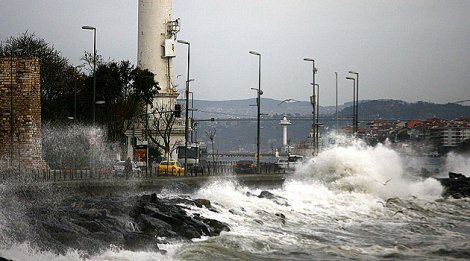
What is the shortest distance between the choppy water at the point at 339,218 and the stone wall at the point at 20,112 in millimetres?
7555

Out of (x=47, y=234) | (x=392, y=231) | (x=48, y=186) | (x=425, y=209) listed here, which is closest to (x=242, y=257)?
(x=47, y=234)

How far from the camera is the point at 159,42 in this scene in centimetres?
7206

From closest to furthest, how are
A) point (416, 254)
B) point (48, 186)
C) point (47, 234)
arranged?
point (47, 234)
point (416, 254)
point (48, 186)

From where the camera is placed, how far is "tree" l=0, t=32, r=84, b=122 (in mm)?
55469

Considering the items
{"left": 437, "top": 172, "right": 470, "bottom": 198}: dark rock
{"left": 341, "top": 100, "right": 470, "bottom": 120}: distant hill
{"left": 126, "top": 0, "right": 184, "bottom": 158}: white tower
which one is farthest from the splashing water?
{"left": 341, "top": 100, "right": 470, "bottom": 120}: distant hill

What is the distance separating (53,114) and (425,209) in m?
25.8

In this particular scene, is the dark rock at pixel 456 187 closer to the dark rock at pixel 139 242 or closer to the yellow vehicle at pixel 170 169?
the yellow vehicle at pixel 170 169

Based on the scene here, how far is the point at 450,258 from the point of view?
68.4 ft

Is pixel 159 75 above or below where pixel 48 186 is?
above

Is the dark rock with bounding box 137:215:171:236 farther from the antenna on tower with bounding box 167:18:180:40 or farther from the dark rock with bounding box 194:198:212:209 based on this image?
the antenna on tower with bounding box 167:18:180:40

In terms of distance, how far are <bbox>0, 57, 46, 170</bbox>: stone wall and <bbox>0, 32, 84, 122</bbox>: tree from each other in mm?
16278

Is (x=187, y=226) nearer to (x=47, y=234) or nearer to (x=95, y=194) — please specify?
(x=47, y=234)

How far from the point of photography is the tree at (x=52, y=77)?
55469 millimetres

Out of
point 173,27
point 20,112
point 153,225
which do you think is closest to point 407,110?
point 173,27
